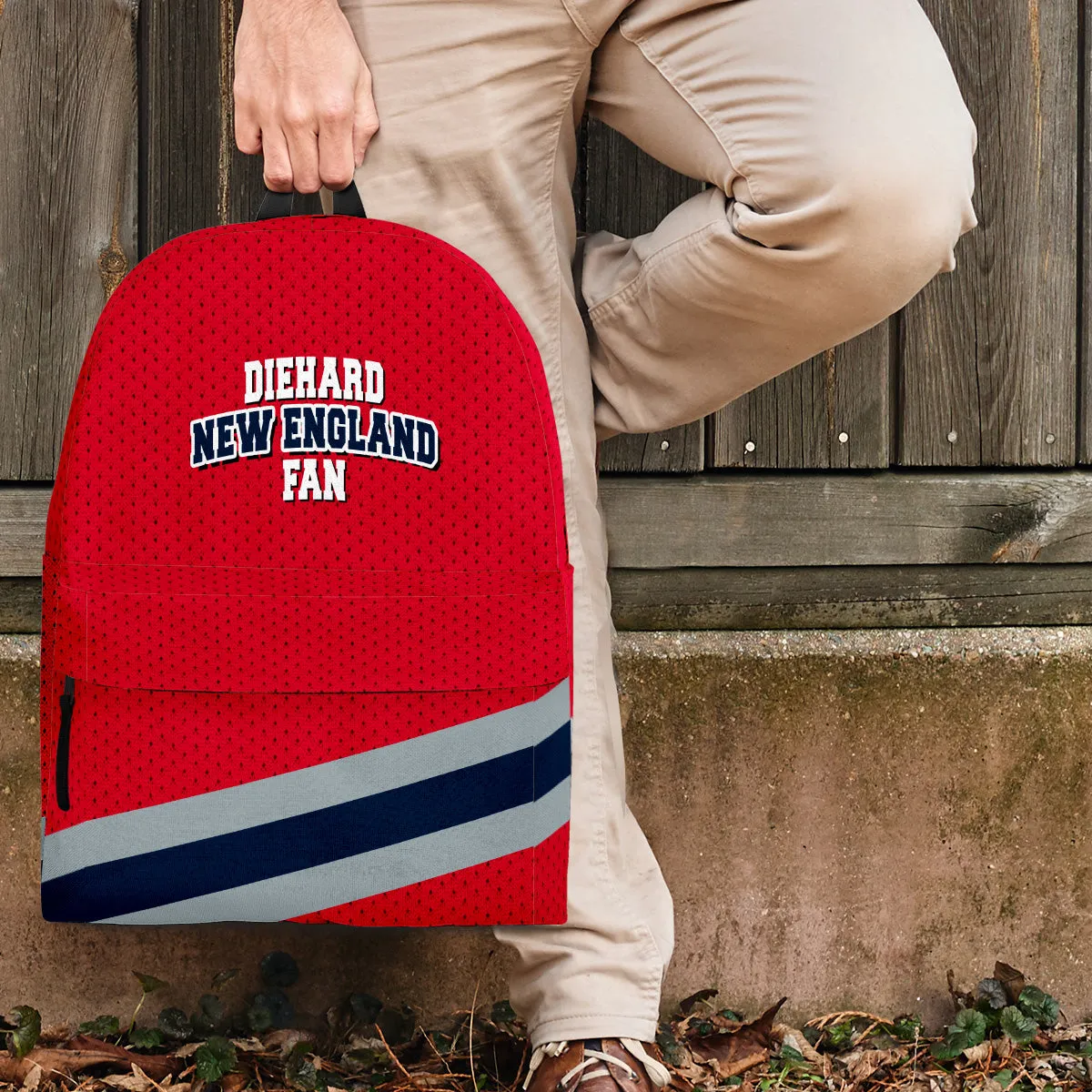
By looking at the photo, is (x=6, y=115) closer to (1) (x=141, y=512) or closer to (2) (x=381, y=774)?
(1) (x=141, y=512)

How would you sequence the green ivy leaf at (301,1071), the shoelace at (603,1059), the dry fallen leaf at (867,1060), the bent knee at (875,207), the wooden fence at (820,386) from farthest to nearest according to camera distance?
the wooden fence at (820,386) < the dry fallen leaf at (867,1060) < the green ivy leaf at (301,1071) < the shoelace at (603,1059) < the bent knee at (875,207)

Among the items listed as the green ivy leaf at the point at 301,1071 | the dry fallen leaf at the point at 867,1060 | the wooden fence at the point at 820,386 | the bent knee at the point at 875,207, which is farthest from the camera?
the wooden fence at the point at 820,386

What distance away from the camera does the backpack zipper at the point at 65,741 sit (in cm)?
100

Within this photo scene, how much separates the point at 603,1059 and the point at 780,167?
0.86 meters

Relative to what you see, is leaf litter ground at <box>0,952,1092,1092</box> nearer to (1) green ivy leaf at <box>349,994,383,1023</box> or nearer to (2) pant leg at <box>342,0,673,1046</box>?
(1) green ivy leaf at <box>349,994,383,1023</box>

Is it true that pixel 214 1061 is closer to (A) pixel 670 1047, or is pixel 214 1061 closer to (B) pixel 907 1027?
(A) pixel 670 1047

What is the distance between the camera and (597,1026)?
3.47 ft

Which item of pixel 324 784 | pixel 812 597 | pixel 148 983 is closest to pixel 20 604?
pixel 148 983

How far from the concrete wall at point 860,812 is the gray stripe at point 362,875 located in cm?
53

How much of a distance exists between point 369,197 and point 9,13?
0.77 m

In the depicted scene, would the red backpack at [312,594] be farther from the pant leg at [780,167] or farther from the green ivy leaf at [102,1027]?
the green ivy leaf at [102,1027]

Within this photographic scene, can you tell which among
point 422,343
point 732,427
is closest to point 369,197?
point 422,343

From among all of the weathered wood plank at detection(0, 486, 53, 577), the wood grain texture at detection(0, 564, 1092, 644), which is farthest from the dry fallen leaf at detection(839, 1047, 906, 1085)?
the weathered wood plank at detection(0, 486, 53, 577)

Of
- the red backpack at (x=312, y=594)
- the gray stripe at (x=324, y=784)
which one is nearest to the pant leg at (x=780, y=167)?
the red backpack at (x=312, y=594)
